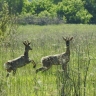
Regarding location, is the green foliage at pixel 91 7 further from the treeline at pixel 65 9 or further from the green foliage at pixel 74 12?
the green foliage at pixel 74 12

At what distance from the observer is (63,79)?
5656 mm

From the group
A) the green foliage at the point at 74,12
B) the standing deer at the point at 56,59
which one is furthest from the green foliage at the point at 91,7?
the standing deer at the point at 56,59

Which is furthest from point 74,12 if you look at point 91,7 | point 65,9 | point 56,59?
point 56,59

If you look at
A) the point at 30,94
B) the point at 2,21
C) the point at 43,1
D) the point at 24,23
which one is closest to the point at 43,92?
the point at 30,94

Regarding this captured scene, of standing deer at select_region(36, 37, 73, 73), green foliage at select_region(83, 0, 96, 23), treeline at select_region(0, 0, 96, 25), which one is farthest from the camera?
green foliage at select_region(83, 0, 96, 23)

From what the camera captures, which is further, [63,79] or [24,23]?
[24,23]

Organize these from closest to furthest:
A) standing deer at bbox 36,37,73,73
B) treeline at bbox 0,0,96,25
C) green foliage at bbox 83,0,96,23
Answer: standing deer at bbox 36,37,73,73
treeline at bbox 0,0,96,25
green foliage at bbox 83,0,96,23

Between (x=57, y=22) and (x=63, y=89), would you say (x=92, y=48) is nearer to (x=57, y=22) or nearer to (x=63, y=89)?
(x=63, y=89)

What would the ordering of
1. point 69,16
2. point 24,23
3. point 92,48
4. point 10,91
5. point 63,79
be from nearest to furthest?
point 63,79 < point 10,91 < point 92,48 < point 24,23 < point 69,16

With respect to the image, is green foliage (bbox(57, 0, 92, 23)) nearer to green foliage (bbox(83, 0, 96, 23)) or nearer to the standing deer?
green foliage (bbox(83, 0, 96, 23))

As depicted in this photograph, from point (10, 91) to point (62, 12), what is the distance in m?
65.7

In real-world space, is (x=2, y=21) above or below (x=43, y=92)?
above

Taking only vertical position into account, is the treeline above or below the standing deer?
above

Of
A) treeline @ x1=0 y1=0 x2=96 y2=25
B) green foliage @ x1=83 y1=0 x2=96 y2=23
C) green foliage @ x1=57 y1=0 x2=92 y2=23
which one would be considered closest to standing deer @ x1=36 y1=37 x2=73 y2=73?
treeline @ x1=0 y1=0 x2=96 y2=25
